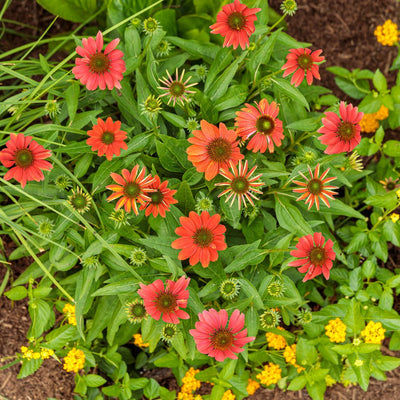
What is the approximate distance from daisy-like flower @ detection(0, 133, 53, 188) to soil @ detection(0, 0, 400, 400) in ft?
2.93

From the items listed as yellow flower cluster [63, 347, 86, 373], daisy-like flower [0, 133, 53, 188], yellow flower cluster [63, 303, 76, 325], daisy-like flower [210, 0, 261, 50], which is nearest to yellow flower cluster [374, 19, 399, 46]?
daisy-like flower [210, 0, 261, 50]

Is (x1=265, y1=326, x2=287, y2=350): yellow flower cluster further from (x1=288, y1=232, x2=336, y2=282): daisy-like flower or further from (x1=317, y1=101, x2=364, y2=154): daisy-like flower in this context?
(x1=317, y1=101, x2=364, y2=154): daisy-like flower

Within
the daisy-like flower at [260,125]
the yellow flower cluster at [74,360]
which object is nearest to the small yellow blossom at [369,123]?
the daisy-like flower at [260,125]

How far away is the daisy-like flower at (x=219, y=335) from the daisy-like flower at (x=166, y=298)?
0.28 ft

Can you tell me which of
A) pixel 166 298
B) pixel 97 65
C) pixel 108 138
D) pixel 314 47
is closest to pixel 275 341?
pixel 166 298

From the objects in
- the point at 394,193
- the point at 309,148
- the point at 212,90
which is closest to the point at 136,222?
the point at 212,90

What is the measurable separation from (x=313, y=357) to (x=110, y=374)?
0.95m

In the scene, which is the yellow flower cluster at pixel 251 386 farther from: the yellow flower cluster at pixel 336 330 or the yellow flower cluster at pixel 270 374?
the yellow flower cluster at pixel 336 330

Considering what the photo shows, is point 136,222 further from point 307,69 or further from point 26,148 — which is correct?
point 307,69

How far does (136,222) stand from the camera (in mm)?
1671

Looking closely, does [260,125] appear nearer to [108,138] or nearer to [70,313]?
[108,138]

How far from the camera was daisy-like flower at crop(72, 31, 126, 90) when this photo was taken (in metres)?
1.46

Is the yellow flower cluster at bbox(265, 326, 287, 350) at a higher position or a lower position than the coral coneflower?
lower

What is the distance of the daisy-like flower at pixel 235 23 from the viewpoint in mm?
1482
